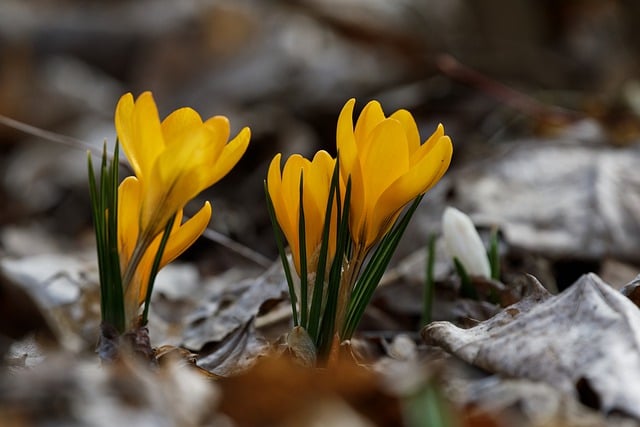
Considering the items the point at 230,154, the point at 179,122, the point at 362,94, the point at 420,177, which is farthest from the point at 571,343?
the point at 362,94

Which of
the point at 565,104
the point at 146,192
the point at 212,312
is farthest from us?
the point at 565,104

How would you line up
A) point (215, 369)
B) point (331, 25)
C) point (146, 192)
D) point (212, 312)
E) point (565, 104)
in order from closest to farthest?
1. point (146, 192)
2. point (215, 369)
3. point (212, 312)
4. point (565, 104)
5. point (331, 25)

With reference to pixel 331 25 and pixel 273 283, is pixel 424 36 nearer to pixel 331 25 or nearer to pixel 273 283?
pixel 331 25

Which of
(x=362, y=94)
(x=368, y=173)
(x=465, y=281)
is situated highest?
(x=368, y=173)

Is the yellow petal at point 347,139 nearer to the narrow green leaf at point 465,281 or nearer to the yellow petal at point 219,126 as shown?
the yellow petal at point 219,126

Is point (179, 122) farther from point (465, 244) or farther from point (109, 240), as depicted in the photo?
point (465, 244)

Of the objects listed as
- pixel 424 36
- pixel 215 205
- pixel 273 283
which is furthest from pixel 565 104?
pixel 273 283

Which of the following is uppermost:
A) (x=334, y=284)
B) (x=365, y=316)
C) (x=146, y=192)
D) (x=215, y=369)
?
(x=146, y=192)
